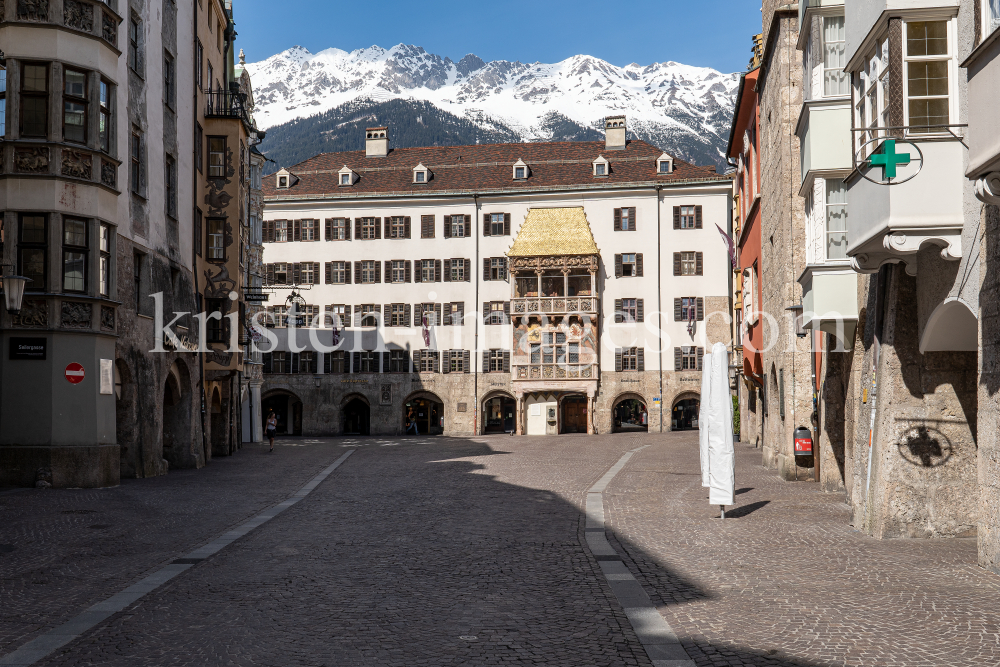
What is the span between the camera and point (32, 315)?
75.3 ft

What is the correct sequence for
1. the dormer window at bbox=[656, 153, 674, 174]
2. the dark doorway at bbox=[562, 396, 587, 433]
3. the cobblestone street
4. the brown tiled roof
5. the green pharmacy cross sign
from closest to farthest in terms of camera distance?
the cobblestone street
the green pharmacy cross sign
the dormer window at bbox=[656, 153, 674, 174]
the brown tiled roof
the dark doorway at bbox=[562, 396, 587, 433]

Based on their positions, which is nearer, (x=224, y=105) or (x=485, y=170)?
(x=224, y=105)

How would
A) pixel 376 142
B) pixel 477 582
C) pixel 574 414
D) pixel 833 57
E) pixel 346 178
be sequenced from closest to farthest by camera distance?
pixel 477 582, pixel 833 57, pixel 574 414, pixel 346 178, pixel 376 142

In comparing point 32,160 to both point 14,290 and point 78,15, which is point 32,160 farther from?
point 14,290

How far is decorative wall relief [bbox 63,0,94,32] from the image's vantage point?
23.5 metres

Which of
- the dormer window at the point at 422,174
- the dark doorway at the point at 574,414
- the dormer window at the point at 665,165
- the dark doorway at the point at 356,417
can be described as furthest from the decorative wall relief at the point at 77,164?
the dormer window at the point at 665,165

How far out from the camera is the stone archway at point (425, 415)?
64625mm

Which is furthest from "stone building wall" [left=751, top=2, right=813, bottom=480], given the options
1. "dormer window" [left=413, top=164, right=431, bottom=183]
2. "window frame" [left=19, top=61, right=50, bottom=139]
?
"dormer window" [left=413, top=164, right=431, bottom=183]

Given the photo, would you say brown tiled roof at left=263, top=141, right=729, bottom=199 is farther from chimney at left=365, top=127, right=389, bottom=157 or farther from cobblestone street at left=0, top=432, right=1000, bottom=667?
cobblestone street at left=0, top=432, right=1000, bottom=667

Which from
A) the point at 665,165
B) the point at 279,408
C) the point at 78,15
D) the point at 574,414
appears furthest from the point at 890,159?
the point at 279,408

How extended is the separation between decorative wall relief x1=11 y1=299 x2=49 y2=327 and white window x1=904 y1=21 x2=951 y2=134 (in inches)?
738

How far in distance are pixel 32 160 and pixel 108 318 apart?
400 centimetres

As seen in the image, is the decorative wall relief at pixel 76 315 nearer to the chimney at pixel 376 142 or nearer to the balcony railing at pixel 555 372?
the balcony railing at pixel 555 372

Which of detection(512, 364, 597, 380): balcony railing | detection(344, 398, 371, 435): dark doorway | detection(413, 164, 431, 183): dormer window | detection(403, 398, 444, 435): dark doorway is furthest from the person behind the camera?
detection(413, 164, 431, 183): dormer window
